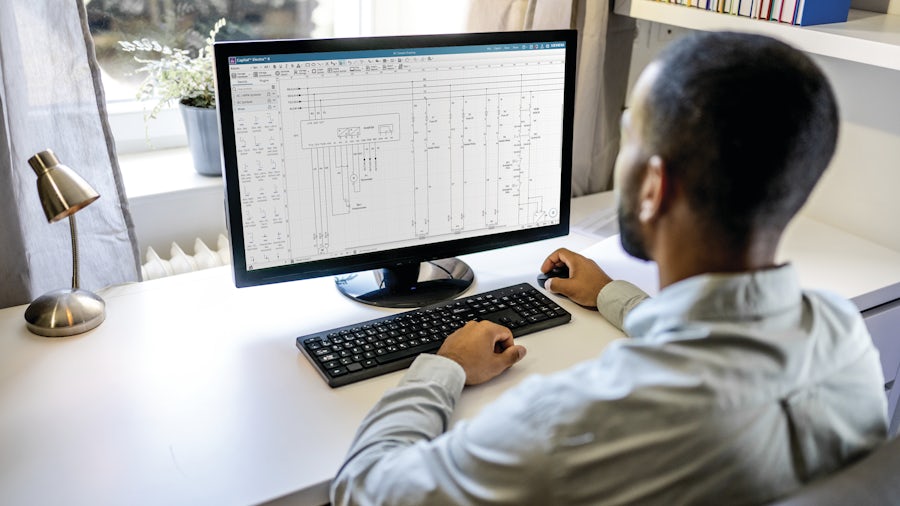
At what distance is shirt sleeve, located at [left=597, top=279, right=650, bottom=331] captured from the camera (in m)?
1.44

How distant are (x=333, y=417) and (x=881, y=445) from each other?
2.15 feet

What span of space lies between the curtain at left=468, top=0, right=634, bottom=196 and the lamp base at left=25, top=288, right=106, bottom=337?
1.02 meters

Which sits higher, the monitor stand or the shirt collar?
the shirt collar

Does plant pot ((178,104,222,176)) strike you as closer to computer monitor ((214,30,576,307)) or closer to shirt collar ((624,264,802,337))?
computer monitor ((214,30,576,307))

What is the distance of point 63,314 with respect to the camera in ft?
4.42

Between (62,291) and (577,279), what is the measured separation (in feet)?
2.77

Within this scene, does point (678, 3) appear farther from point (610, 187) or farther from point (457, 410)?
point (457, 410)

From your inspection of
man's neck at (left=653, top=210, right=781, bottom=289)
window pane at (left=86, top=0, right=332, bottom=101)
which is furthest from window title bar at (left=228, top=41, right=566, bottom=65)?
window pane at (left=86, top=0, right=332, bottom=101)

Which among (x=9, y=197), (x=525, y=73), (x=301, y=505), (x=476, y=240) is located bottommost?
(x=301, y=505)

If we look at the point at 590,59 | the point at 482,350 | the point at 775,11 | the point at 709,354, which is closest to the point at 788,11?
the point at 775,11

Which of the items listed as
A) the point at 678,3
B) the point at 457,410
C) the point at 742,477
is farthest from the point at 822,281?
the point at 742,477

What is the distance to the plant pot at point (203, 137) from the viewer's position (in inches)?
73.6

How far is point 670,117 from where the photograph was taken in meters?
0.83

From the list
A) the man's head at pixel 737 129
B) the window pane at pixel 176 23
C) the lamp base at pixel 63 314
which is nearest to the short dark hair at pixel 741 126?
the man's head at pixel 737 129
